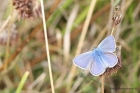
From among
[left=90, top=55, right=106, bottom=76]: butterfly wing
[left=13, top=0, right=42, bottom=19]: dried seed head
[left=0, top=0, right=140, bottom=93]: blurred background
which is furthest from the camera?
[left=0, top=0, right=140, bottom=93]: blurred background

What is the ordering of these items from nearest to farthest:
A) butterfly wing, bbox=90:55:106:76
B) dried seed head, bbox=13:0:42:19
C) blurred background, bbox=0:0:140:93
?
1. butterfly wing, bbox=90:55:106:76
2. dried seed head, bbox=13:0:42:19
3. blurred background, bbox=0:0:140:93

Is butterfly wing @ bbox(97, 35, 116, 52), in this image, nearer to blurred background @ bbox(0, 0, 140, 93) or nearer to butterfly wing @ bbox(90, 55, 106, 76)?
butterfly wing @ bbox(90, 55, 106, 76)

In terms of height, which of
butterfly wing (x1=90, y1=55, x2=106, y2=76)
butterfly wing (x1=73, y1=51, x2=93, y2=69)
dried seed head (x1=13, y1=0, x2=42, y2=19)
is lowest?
butterfly wing (x1=90, y1=55, x2=106, y2=76)

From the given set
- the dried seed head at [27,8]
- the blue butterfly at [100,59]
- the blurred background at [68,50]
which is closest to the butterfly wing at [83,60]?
the blue butterfly at [100,59]

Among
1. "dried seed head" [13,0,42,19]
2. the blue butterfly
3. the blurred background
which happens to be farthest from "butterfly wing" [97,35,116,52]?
the blurred background

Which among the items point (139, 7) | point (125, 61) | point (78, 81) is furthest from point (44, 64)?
point (139, 7)

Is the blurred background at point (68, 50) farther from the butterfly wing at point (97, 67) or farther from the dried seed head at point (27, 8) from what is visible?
the butterfly wing at point (97, 67)

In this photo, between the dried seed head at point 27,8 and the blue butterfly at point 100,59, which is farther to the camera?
the dried seed head at point 27,8

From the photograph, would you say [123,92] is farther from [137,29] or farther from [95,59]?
[95,59]
